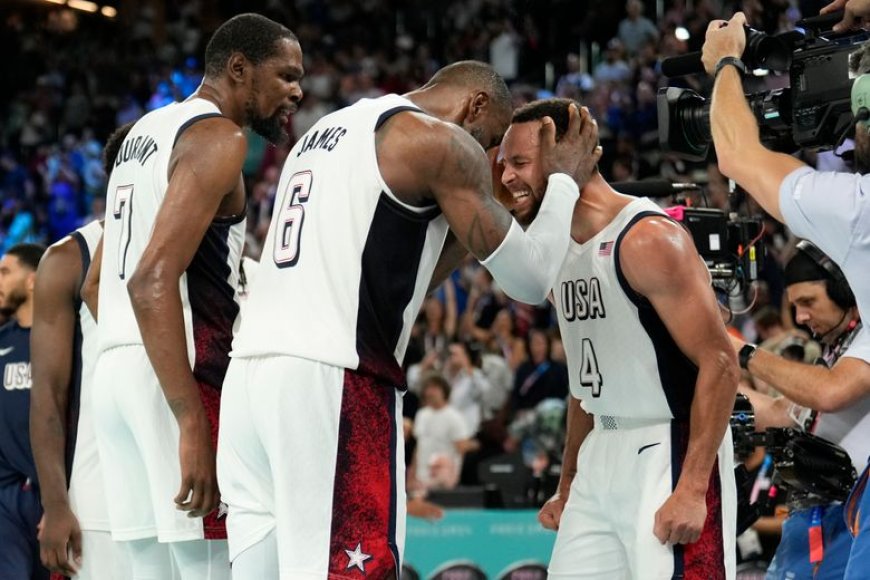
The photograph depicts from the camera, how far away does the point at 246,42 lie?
14.1 ft

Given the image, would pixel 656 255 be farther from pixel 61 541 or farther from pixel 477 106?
pixel 61 541

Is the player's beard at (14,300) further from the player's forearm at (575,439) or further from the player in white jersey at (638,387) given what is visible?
the player's forearm at (575,439)

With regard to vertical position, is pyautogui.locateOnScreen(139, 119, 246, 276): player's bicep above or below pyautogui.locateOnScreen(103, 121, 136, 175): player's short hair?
below

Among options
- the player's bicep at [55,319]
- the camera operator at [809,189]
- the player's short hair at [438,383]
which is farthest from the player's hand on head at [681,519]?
the player's short hair at [438,383]

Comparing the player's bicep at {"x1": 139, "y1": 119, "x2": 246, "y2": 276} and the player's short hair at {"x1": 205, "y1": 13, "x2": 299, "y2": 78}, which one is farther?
the player's short hair at {"x1": 205, "y1": 13, "x2": 299, "y2": 78}

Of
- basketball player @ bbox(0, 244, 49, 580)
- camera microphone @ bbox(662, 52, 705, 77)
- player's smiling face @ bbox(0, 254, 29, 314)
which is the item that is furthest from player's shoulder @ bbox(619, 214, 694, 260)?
player's smiling face @ bbox(0, 254, 29, 314)

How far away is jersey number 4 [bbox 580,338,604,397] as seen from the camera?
4.43 metres

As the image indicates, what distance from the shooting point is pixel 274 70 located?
14.2 ft

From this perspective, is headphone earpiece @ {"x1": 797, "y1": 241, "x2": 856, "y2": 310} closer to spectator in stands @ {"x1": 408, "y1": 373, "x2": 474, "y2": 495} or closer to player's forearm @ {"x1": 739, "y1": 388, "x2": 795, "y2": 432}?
player's forearm @ {"x1": 739, "y1": 388, "x2": 795, "y2": 432}

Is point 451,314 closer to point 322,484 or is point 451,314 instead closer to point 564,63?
point 564,63

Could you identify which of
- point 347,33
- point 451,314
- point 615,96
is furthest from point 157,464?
point 347,33

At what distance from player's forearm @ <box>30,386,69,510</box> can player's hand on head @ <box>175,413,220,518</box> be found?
1.14m

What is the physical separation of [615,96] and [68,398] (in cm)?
1037

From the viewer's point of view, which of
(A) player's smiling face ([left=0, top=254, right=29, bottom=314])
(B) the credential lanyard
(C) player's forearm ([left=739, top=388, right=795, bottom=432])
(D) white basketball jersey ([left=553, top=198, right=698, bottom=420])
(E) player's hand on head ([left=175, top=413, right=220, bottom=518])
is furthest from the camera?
(A) player's smiling face ([left=0, top=254, right=29, bottom=314])
